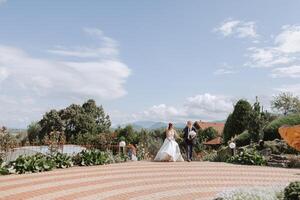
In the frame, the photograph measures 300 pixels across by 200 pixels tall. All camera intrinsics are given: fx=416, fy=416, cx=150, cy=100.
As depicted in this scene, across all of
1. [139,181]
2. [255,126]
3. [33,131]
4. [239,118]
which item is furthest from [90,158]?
[33,131]

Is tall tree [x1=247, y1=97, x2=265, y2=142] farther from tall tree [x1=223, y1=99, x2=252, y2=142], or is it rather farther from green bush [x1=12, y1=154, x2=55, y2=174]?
green bush [x1=12, y1=154, x2=55, y2=174]

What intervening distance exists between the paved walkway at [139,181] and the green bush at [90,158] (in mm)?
885

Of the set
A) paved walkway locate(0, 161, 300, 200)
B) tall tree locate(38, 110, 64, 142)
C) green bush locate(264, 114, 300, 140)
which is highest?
tall tree locate(38, 110, 64, 142)

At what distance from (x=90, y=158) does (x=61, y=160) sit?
1.43 m

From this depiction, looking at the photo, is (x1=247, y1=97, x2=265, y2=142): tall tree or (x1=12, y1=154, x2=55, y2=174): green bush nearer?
(x1=12, y1=154, x2=55, y2=174): green bush

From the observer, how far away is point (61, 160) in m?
15.7

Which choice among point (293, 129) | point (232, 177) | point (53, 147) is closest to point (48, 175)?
point (53, 147)

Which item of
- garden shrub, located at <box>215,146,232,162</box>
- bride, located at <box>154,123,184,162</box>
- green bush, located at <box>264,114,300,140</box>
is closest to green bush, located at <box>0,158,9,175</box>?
bride, located at <box>154,123,184,162</box>

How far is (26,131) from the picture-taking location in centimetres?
6588

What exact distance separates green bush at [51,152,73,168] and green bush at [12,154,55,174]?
1.71 ft

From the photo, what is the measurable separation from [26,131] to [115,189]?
58027mm

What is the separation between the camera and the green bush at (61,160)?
51.0 ft

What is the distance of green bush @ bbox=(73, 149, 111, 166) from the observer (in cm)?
1652

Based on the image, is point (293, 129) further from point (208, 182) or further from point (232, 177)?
point (232, 177)
